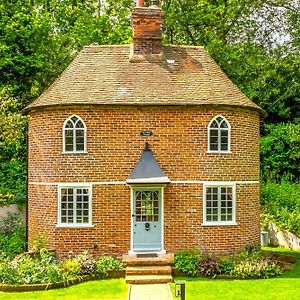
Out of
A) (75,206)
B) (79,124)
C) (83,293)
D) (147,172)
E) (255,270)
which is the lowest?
(83,293)

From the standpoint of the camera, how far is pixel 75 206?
21938 millimetres

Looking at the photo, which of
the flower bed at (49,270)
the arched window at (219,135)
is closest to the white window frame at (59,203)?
the flower bed at (49,270)

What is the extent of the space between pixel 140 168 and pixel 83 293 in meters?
5.71

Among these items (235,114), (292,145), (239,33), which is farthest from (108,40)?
(235,114)

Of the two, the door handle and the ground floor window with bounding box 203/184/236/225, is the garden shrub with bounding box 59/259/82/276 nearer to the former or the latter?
the door handle

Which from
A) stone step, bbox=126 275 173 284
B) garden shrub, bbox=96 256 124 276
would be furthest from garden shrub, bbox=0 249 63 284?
stone step, bbox=126 275 173 284

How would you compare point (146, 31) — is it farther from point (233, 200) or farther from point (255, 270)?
point (255, 270)

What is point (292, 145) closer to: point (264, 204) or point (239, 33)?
point (264, 204)

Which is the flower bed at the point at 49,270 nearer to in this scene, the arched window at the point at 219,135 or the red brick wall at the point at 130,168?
the red brick wall at the point at 130,168

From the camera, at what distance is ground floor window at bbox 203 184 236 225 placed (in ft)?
72.4

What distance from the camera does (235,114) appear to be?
22.6 m

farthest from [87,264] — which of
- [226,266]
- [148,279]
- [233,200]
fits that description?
[233,200]

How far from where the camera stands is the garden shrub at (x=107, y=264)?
66.6 ft

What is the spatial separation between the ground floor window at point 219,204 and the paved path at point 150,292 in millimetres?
4310
